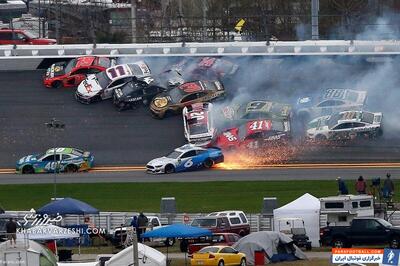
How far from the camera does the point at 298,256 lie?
4069cm

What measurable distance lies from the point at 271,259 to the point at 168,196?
1323 cm

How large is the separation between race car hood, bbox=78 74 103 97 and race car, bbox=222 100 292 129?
5.35m

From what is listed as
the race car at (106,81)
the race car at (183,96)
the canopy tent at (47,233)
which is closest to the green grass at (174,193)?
the race car at (183,96)

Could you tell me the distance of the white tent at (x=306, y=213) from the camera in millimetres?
44781

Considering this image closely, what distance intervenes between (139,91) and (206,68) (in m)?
3.16

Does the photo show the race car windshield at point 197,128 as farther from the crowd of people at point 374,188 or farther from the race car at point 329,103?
the crowd of people at point 374,188

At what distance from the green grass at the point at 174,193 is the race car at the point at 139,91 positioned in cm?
770

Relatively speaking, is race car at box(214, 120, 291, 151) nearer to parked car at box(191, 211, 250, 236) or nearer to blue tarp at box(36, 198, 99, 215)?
parked car at box(191, 211, 250, 236)

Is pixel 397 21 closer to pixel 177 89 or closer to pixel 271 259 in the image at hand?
pixel 177 89

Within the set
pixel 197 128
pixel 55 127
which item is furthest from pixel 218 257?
pixel 197 128

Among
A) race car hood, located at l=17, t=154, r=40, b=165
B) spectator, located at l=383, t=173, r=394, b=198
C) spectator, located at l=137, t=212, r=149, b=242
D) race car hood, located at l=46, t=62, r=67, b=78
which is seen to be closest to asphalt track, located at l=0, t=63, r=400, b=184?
race car hood, located at l=46, t=62, r=67, b=78

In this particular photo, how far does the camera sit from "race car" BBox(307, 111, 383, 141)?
5959 cm

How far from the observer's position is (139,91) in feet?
206

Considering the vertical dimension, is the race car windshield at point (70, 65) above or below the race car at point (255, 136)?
above
